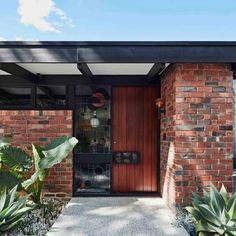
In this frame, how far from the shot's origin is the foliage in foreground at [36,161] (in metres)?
3.83

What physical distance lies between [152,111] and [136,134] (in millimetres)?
532

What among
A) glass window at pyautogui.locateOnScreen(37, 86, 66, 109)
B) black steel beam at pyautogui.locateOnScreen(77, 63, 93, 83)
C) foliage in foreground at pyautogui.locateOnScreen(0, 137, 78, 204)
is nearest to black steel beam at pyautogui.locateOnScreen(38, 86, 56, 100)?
glass window at pyautogui.locateOnScreen(37, 86, 66, 109)

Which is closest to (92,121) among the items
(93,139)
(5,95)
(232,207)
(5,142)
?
(93,139)

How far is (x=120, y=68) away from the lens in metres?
4.41

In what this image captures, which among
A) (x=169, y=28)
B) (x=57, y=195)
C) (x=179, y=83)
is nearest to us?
(x=179, y=83)

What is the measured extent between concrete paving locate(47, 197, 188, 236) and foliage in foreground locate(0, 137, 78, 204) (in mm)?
621

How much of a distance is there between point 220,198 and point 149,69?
2.25 metres

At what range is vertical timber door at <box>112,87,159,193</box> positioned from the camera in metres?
5.14

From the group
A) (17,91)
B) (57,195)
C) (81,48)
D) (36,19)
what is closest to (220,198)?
(81,48)

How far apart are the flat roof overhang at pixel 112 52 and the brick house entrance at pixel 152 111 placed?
13 millimetres

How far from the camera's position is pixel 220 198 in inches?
125

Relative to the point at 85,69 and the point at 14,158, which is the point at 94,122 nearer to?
the point at 85,69

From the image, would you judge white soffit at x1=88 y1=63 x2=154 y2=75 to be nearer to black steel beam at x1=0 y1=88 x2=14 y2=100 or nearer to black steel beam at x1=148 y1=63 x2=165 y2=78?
black steel beam at x1=148 y1=63 x2=165 y2=78

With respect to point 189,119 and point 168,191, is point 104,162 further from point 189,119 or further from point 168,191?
point 189,119
